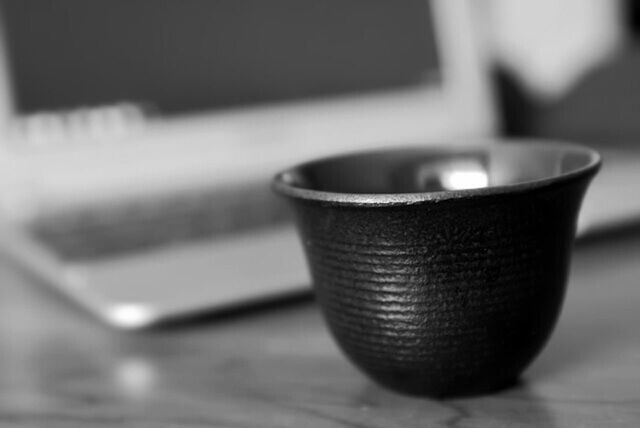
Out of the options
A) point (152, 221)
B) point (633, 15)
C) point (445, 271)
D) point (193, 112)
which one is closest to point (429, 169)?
point (445, 271)

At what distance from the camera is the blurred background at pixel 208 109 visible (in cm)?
59

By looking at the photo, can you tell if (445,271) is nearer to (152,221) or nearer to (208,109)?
(152,221)

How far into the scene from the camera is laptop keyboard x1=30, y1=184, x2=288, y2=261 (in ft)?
1.71

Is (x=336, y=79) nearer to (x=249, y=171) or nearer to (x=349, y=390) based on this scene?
(x=249, y=171)

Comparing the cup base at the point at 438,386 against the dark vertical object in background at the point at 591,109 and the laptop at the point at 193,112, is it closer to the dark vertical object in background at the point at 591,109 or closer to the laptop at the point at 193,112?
the laptop at the point at 193,112

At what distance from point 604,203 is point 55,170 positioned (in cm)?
41

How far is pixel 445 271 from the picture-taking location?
0.91 feet

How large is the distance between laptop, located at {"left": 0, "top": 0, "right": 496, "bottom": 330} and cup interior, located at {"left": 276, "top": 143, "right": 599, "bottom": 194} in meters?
0.12

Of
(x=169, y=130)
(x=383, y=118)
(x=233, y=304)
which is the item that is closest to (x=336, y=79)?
(x=383, y=118)

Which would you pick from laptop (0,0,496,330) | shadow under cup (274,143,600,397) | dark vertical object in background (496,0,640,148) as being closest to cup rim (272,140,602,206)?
shadow under cup (274,143,600,397)

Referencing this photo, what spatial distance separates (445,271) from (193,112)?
1.54 ft

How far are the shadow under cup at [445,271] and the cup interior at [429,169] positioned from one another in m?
0.01

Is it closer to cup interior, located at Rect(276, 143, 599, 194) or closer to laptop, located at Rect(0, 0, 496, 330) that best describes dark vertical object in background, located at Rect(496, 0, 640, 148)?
laptop, located at Rect(0, 0, 496, 330)

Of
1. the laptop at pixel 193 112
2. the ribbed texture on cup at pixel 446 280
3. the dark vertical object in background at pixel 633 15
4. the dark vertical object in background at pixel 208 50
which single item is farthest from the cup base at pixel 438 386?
the dark vertical object in background at pixel 633 15
